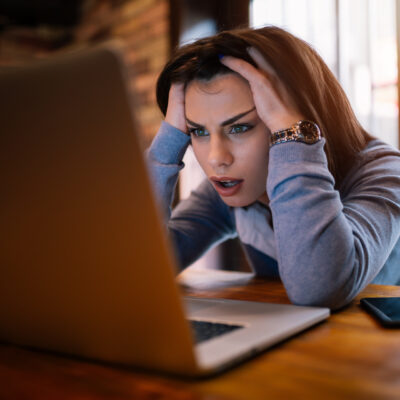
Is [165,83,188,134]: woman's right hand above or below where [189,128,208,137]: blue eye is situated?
above

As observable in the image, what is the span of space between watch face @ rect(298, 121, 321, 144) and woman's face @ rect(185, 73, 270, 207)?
15 cm

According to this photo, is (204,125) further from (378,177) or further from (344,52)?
(344,52)

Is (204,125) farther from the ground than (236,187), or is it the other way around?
(204,125)

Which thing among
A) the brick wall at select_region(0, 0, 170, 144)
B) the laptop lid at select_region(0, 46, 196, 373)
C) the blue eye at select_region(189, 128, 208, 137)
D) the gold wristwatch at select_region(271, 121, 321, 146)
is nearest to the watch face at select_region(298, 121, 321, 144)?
the gold wristwatch at select_region(271, 121, 321, 146)

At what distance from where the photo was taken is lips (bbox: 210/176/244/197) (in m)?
1.00

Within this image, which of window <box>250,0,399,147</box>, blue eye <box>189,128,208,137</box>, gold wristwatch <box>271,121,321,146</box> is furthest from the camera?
window <box>250,0,399,147</box>

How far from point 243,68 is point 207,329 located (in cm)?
59

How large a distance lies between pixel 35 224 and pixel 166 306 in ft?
0.47

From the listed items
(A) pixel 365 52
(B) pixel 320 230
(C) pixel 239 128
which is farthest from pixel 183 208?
(A) pixel 365 52

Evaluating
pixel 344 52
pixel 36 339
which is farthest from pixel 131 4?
pixel 36 339

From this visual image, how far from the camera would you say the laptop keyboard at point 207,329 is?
496 mm

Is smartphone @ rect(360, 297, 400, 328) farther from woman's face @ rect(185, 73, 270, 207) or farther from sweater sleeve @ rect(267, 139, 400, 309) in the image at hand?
woman's face @ rect(185, 73, 270, 207)

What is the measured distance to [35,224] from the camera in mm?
407

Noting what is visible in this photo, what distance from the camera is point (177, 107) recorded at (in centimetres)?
111
